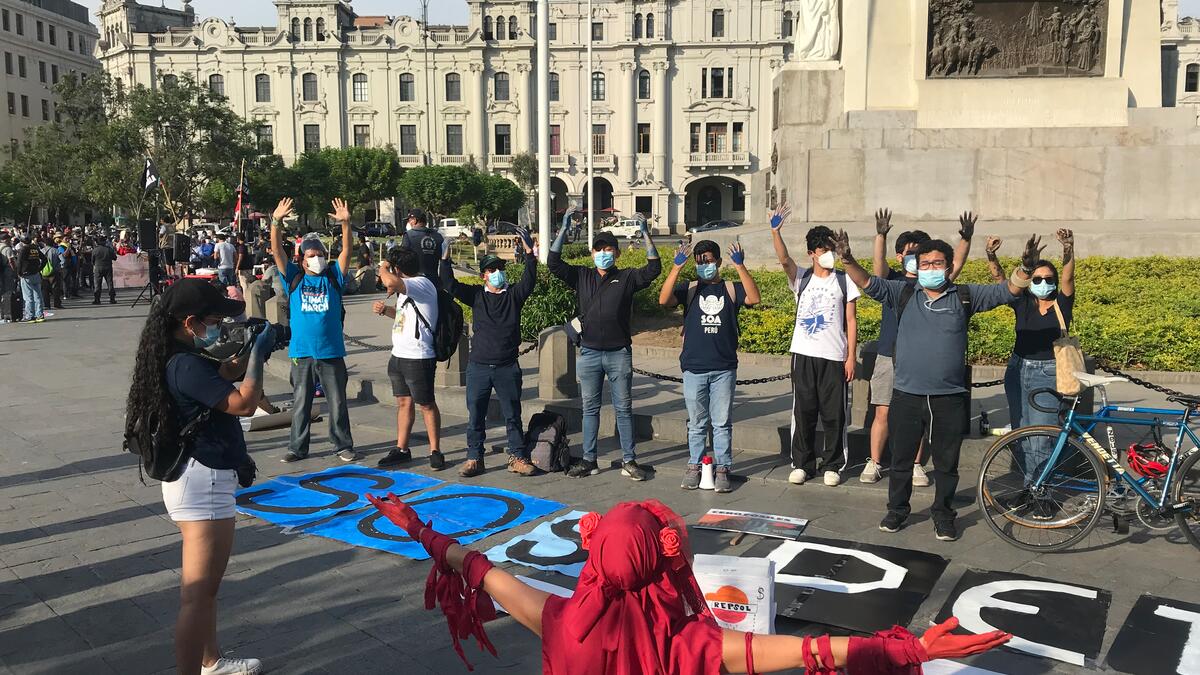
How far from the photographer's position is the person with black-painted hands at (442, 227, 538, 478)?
25.0 ft

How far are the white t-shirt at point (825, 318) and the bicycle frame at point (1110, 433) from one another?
166cm

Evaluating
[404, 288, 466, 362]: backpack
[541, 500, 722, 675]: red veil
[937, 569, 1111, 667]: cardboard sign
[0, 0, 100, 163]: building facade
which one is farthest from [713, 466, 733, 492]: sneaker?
[0, 0, 100, 163]: building facade

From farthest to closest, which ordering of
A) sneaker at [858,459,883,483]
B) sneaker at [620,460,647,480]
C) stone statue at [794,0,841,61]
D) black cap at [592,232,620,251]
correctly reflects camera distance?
1. stone statue at [794,0,841,61]
2. sneaker at [620,460,647,480]
3. black cap at [592,232,620,251]
4. sneaker at [858,459,883,483]

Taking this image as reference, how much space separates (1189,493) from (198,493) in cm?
541

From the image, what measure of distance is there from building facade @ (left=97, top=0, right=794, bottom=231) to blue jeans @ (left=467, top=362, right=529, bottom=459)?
193 feet

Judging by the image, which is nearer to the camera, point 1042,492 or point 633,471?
point 1042,492

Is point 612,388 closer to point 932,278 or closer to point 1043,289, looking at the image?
point 932,278

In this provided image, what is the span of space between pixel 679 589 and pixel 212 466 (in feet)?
8.19

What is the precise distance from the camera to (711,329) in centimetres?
711

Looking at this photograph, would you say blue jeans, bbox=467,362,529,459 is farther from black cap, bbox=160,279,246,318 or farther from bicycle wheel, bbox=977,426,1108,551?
black cap, bbox=160,279,246,318

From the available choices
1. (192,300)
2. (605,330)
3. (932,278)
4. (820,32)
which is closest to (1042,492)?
(932,278)

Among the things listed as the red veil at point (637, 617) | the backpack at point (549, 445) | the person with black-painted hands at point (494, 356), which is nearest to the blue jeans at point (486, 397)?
the person with black-painted hands at point (494, 356)

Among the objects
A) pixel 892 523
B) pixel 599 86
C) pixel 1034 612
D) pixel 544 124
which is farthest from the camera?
pixel 599 86

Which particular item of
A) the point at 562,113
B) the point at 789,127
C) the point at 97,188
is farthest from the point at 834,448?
the point at 562,113
